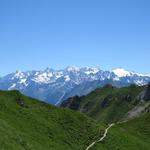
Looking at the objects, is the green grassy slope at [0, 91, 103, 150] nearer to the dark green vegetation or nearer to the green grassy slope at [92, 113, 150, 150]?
the dark green vegetation

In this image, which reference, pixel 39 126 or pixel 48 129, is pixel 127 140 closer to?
pixel 48 129

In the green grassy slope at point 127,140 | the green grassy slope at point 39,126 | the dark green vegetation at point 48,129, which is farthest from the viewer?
the green grassy slope at point 127,140

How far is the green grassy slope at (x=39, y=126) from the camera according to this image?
69.4 metres

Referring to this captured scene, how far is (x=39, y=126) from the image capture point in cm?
8619

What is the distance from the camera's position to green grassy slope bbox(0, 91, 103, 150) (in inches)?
2731

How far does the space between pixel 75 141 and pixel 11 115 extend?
1433 cm

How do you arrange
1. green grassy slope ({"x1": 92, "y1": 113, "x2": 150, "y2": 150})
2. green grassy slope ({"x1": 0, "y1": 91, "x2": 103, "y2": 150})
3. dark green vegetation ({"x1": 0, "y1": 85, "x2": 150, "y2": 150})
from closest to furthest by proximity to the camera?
1. green grassy slope ({"x1": 0, "y1": 91, "x2": 103, "y2": 150})
2. dark green vegetation ({"x1": 0, "y1": 85, "x2": 150, "y2": 150})
3. green grassy slope ({"x1": 92, "y1": 113, "x2": 150, "y2": 150})

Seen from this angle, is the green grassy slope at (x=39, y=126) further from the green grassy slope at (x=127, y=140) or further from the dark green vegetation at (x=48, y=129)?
the green grassy slope at (x=127, y=140)

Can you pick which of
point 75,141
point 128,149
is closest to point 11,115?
point 75,141

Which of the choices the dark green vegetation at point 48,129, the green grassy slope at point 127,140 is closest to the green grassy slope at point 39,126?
the dark green vegetation at point 48,129

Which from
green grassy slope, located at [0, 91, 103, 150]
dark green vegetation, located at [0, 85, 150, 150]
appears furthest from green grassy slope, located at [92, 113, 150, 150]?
green grassy slope, located at [0, 91, 103, 150]

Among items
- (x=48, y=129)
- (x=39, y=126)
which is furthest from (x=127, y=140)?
(x=39, y=126)

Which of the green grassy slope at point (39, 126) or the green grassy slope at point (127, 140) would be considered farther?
the green grassy slope at point (127, 140)

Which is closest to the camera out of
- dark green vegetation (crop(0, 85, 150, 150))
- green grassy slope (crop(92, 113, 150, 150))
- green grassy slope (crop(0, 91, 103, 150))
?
green grassy slope (crop(0, 91, 103, 150))
